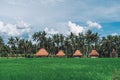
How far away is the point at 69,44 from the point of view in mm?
90000

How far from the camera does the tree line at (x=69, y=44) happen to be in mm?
88625

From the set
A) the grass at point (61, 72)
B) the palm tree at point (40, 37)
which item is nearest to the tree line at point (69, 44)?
the palm tree at point (40, 37)

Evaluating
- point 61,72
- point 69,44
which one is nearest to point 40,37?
point 69,44

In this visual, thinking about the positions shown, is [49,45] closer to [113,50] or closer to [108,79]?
[113,50]

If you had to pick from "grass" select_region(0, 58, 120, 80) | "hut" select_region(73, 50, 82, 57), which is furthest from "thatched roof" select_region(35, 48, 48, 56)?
"grass" select_region(0, 58, 120, 80)

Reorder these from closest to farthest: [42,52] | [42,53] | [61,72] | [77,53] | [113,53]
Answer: [61,72]
[42,52]
[42,53]
[77,53]
[113,53]

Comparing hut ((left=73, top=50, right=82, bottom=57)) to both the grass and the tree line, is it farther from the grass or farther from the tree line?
the grass

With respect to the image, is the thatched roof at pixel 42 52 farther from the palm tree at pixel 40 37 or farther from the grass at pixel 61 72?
the grass at pixel 61 72

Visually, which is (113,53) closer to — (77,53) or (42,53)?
(77,53)

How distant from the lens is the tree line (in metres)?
88.6

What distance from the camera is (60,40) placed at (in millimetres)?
90688

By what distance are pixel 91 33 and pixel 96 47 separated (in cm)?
489

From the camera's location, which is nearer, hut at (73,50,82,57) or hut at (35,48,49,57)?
hut at (35,48,49,57)

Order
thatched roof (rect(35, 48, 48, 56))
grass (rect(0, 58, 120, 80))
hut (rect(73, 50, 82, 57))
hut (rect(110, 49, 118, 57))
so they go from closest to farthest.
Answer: grass (rect(0, 58, 120, 80)), thatched roof (rect(35, 48, 48, 56)), hut (rect(73, 50, 82, 57)), hut (rect(110, 49, 118, 57))
